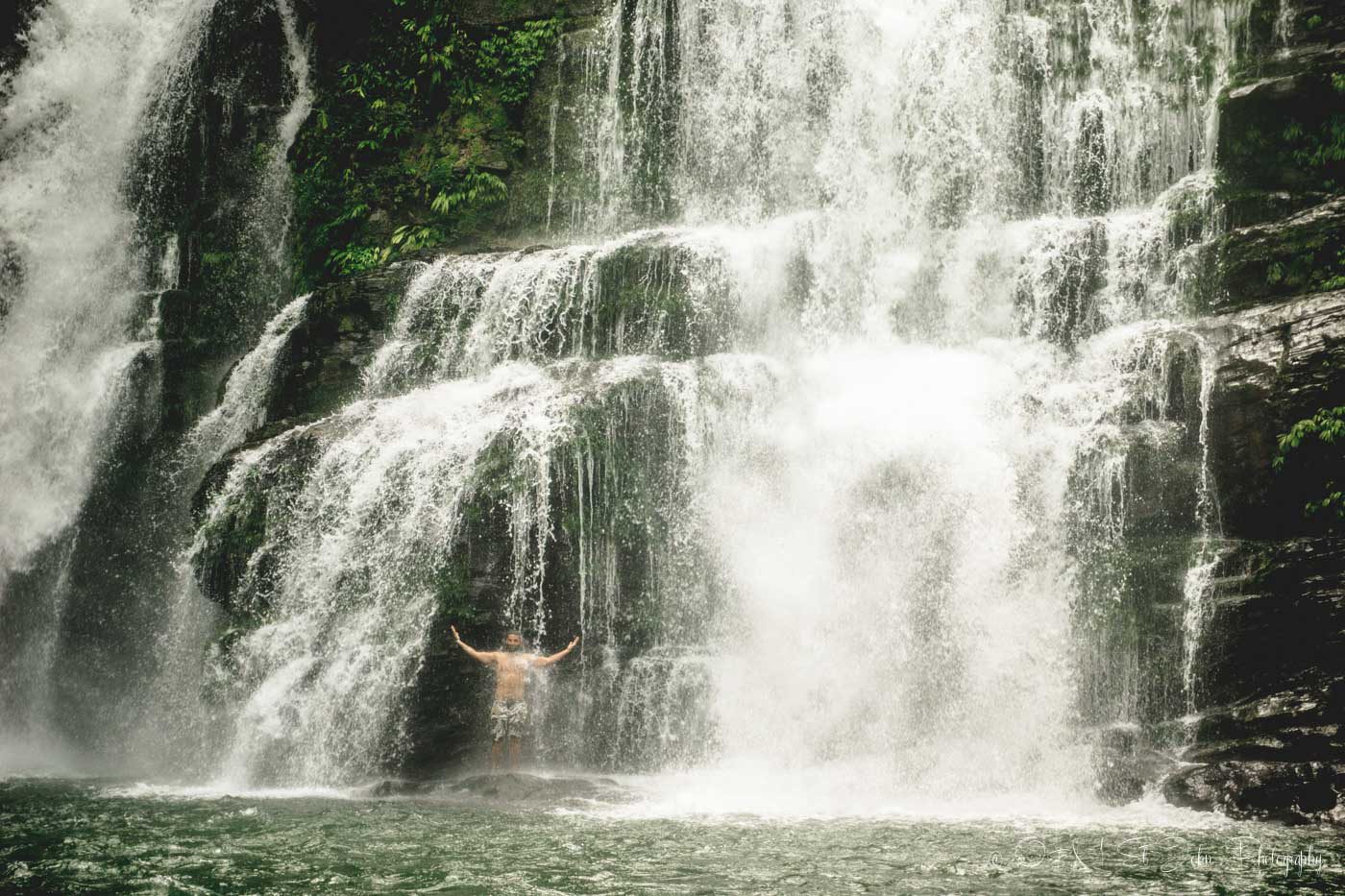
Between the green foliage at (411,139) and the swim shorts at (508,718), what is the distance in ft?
35.7

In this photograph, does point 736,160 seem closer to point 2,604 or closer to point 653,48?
point 653,48

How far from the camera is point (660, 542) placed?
1523 cm

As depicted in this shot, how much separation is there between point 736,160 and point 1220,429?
10.5m

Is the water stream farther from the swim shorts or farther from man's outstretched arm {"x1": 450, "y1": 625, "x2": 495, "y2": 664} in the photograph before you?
the swim shorts

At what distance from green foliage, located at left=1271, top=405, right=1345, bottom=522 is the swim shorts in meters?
9.15

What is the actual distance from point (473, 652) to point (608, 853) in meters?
4.88

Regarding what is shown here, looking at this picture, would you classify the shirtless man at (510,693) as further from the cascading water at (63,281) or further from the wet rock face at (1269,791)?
the cascading water at (63,281)

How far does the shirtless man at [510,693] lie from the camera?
44.5 feet

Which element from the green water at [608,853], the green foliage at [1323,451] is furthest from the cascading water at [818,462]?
the green water at [608,853]

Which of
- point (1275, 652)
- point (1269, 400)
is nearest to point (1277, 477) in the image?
point (1269, 400)

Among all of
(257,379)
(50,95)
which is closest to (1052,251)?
(257,379)

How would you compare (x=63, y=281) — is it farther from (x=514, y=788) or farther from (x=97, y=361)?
(x=514, y=788)

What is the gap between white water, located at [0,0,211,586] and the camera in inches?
845

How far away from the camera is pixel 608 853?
9.38 metres
